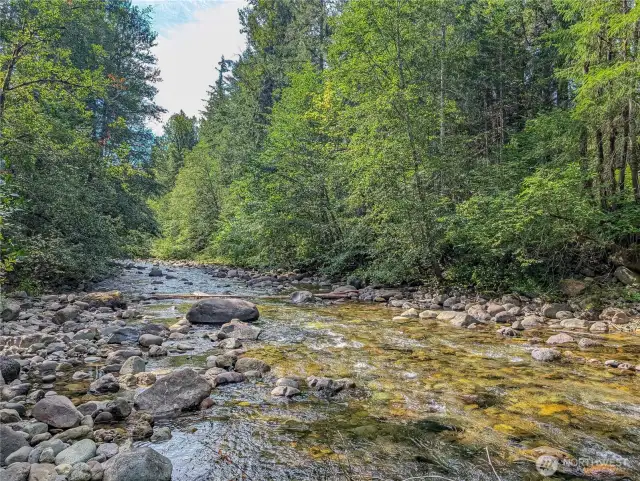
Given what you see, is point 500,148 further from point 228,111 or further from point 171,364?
point 228,111

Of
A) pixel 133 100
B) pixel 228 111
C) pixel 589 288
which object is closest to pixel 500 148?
pixel 589 288

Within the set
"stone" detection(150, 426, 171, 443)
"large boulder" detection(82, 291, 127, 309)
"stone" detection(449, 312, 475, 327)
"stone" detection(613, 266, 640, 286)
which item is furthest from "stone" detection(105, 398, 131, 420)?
"stone" detection(613, 266, 640, 286)

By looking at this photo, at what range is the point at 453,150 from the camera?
14.1 metres

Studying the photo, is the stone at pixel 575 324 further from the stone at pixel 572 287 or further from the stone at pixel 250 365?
the stone at pixel 250 365

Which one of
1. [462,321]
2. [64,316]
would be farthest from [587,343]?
[64,316]

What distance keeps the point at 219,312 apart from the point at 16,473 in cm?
585

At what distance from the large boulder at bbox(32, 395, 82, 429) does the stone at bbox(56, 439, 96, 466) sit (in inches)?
22.0

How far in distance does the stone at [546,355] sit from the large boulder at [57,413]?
19.9 feet

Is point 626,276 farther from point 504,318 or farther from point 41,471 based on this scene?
point 41,471

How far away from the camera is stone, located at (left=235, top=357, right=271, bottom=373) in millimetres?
5477

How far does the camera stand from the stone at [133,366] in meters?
5.27

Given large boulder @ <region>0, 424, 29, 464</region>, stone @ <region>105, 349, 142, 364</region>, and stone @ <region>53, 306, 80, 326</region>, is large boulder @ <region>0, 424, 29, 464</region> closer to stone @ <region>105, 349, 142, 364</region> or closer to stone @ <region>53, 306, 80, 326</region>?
stone @ <region>105, 349, 142, 364</region>

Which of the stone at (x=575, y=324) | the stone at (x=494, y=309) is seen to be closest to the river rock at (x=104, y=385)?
the stone at (x=494, y=309)

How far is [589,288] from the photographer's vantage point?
994 cm
